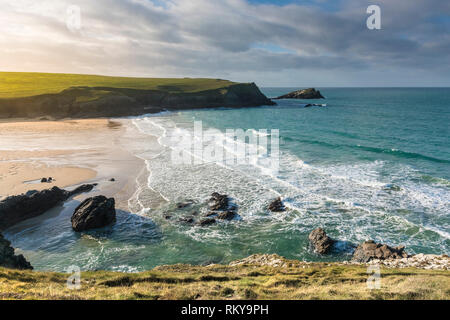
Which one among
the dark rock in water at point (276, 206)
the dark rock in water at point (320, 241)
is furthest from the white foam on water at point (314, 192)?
the dark rock in water at point (320, 241)

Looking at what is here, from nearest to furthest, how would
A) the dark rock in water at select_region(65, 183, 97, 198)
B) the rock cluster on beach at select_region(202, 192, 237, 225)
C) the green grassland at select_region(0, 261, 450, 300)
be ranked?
1. the green grassland at select_region(0, 261, 450, 300)
2. the rock cluster on beach at select_region(202, 192, 237, 225)
3. the dark rock in water at select_region(65, 183, 97, 198)

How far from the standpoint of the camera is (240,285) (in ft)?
32.6

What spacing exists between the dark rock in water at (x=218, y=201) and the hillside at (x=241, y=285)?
31.4 feet

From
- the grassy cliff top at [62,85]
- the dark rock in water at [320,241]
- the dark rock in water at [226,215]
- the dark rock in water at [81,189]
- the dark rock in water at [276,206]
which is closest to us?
the dark rock in water at [320,241]

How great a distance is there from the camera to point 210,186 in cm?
2698

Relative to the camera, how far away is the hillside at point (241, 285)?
8.48 m

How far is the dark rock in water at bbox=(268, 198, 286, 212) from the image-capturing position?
70.5ft

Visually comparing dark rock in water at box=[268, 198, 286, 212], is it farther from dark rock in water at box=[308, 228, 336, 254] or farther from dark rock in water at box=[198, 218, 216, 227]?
dark rock in water at box=[198, 218, 216, 227]

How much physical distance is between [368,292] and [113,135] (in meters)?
52.8

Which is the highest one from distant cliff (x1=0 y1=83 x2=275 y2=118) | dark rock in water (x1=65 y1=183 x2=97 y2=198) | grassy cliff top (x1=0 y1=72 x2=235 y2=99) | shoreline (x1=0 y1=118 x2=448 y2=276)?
grassy cliff top (x1=0 y1=72 x2=235 y2=99)

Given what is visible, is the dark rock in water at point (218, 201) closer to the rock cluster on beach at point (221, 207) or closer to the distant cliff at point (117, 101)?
the rock cluster on beach at point (221, 207)

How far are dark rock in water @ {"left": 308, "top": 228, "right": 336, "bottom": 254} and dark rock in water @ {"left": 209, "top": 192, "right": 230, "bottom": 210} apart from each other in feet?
25.0

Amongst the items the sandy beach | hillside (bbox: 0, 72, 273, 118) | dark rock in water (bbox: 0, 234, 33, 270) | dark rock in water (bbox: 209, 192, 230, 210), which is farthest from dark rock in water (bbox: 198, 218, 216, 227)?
hillside (bbox: 0, 72, 273, 118)
